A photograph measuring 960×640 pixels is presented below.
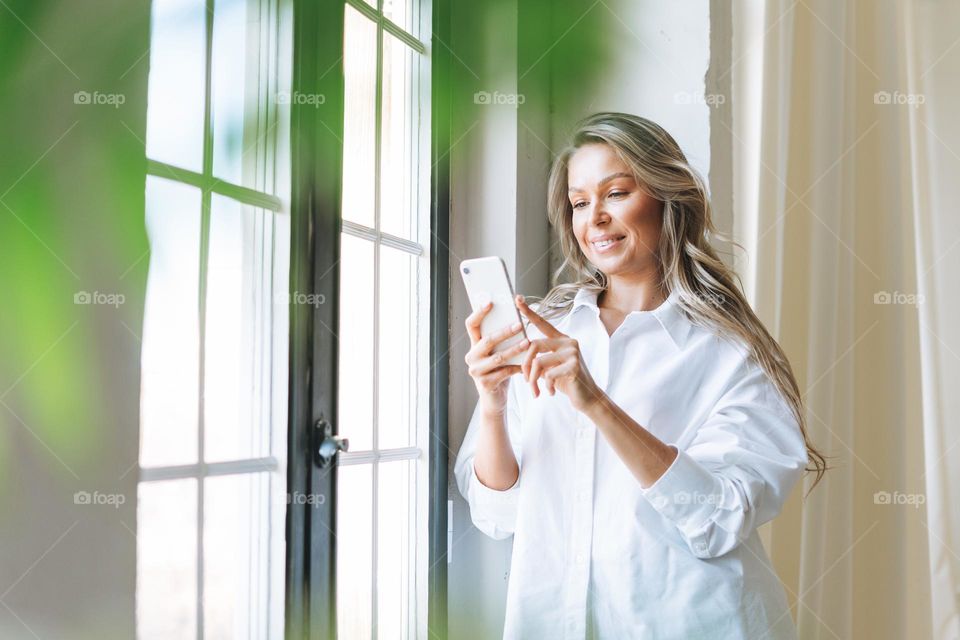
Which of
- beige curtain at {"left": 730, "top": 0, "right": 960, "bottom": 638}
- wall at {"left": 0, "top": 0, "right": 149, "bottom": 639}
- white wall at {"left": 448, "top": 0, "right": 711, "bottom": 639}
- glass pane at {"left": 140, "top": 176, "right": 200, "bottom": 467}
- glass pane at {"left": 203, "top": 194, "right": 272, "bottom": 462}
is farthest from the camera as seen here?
beige curtain at {"left": 730, "top": 0, "right": 960, "bottom": 638}

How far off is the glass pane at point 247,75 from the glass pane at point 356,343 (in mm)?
203

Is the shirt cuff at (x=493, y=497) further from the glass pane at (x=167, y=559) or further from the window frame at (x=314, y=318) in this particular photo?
the glass pane at (x=167, y=559)

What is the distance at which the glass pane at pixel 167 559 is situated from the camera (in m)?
0.74

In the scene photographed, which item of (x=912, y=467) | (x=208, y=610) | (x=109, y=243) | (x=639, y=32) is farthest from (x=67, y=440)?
(x=912, y=467)

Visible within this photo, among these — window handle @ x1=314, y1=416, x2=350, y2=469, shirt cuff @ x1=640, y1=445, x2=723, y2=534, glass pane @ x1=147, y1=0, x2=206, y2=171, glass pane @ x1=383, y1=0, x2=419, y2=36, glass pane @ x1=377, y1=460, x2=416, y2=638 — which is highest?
glass pane @ x1=383, y1=0, x2=419, y2=36

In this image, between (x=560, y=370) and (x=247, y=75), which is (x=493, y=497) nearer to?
(x=560, y=370)

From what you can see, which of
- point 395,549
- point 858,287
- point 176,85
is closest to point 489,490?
point 395,549

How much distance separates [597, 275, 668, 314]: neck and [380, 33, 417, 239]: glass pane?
30 centimetres

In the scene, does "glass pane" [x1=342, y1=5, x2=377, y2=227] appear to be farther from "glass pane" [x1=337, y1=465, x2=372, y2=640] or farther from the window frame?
"glass pane" [x1=337, y1=465, x2=372, y2=640]

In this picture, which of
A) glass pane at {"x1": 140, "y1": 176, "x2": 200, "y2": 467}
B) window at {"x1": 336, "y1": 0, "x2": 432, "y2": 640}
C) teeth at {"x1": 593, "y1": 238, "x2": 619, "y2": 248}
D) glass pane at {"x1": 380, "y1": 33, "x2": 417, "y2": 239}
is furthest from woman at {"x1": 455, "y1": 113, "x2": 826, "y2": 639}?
glass pane at {"x1": 140, "y1": 176, "x2": 200, "y2": 467}

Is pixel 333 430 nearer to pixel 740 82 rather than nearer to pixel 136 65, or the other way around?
pixel 136 65

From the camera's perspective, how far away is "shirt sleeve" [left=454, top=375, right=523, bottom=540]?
1141mm

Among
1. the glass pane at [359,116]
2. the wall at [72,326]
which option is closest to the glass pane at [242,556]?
the wall at [72,326]

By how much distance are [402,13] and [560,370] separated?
0.58 meters
